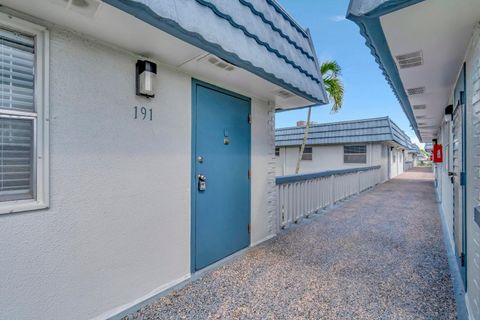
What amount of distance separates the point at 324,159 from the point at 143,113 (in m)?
12.1

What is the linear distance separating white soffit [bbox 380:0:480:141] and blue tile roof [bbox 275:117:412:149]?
8301mm

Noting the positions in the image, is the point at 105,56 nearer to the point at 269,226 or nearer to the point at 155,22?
the point at 155,22

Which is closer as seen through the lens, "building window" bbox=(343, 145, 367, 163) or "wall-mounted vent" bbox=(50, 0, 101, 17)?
"wall-mounted vent" bbox=(50, 0, 101, 17)

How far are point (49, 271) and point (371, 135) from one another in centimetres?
1202

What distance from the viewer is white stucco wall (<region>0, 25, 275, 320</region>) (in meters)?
1.59

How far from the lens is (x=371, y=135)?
10750 mm

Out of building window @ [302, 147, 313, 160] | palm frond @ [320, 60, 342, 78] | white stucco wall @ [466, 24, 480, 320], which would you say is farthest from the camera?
building window @ [302, 147, 313, 160]

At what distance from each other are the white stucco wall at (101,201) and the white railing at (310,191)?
2.29m

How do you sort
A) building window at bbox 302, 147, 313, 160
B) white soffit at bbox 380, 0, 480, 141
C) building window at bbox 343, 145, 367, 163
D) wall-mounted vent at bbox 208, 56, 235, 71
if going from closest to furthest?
white soffit at bbox 380, 0, 480, 141
wall-mounted vent at bbox 208, 56, 235, 71
building window at bbox 343, 145, 367, 163
building window at bbox 302, 147, 313, 160

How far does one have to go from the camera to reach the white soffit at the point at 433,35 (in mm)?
1578

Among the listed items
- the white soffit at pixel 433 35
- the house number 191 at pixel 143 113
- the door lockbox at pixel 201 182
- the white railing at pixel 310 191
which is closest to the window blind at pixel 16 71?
the house number 191 at pixel 143 113

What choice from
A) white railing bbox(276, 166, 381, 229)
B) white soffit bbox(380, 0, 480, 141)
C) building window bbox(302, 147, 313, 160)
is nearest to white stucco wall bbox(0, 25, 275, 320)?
white soffit bbox(380, 0, 480, 141)

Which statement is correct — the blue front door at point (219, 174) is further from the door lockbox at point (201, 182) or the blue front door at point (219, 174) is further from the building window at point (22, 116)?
the building window at point (22, 116)

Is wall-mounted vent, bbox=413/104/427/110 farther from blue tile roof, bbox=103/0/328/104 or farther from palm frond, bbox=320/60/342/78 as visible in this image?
palm frond, bbox=320/60/342/78
